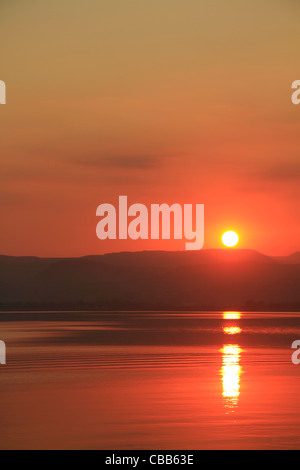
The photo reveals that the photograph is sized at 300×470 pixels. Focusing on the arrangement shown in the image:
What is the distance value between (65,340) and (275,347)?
59.1 feet

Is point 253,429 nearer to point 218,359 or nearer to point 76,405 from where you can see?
point 76,405

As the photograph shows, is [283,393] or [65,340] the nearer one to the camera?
[283,393]

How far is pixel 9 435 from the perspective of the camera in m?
22.6

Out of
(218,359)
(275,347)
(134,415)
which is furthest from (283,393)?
(275,347)

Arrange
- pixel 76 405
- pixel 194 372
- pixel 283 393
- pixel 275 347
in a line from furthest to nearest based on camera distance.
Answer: pixel 275 347
pixel 194 372
pixel 283 393
pixel 76 405

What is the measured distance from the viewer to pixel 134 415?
84.5 feet

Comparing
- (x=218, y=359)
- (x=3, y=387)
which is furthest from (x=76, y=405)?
(x=218, y=359)

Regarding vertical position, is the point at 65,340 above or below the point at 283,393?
above

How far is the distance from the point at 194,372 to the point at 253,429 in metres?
15.6

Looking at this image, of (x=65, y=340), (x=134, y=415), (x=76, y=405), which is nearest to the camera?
(x=134, y=415)
